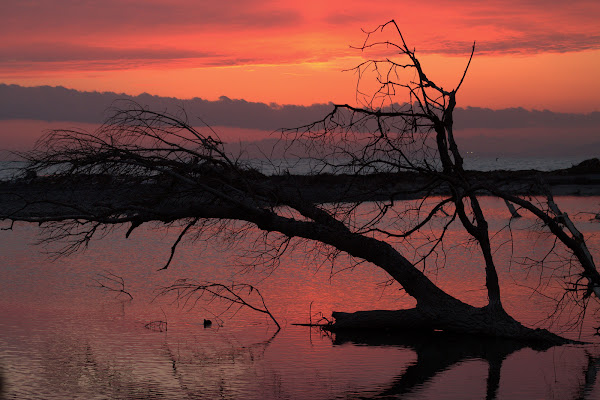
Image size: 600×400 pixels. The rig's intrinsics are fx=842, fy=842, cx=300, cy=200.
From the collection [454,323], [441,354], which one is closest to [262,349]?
[441,354]

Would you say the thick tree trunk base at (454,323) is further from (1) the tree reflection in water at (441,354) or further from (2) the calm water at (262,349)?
(2) the calm water at (262,349)

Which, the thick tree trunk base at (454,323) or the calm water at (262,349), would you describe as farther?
the thick tree trunk base at (454,323)

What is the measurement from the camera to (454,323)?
12195 mm

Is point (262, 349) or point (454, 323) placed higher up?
point (454, 323)

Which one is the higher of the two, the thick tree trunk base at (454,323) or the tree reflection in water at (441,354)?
the thick tree trunk base at (454,323)

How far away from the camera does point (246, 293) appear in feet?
51.8

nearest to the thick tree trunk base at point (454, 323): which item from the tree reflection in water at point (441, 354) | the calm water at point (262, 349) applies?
the tree reflection in water at point (441, 354)

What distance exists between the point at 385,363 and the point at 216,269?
28.5ft

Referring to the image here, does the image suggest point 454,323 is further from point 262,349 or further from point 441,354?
point 262,349

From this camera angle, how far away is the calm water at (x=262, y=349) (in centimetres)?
964

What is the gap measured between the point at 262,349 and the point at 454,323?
112 inches

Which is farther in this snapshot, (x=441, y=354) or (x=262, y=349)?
(x=262, y=349)

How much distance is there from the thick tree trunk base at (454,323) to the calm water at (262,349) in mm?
246

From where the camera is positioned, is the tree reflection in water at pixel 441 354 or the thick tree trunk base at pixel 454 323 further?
the thick tree trunk base at pixel 454 323
